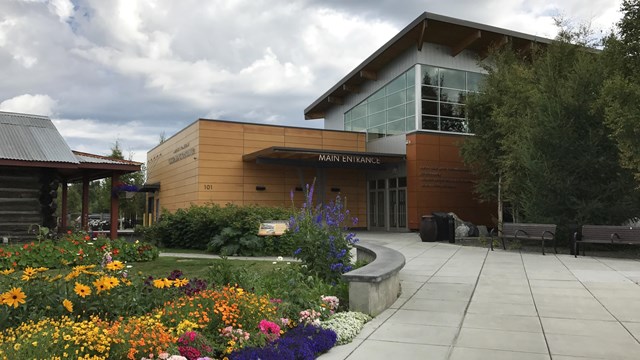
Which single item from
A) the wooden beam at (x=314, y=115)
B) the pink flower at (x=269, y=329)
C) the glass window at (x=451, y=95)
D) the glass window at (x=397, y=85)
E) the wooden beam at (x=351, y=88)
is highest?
the wooden beam at (x=351, y=88)

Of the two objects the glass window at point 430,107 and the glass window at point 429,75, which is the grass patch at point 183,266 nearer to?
the glass window at point 430,107

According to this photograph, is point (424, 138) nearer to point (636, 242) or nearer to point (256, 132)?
point (256, 132)

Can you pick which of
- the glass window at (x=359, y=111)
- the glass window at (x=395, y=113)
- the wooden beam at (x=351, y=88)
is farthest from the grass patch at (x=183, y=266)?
the wooden beam at (x=351, y=88)

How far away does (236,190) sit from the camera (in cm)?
2573

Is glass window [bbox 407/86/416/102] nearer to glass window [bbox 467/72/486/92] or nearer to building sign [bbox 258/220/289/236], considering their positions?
glass window [bbox 467/72/486/92]

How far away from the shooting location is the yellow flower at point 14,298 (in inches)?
162

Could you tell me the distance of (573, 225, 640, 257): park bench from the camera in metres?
12.3

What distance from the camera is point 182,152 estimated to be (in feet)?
92.1

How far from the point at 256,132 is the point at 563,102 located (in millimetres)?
16033

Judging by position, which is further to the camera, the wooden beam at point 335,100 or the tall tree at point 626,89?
→ the wooden beam at point 335,100

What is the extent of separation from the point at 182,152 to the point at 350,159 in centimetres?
1015

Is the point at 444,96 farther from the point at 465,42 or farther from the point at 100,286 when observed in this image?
the point at 100,286

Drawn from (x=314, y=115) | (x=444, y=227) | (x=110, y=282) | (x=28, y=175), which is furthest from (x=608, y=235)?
(x=314, y=115)

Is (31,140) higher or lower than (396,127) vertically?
lower
